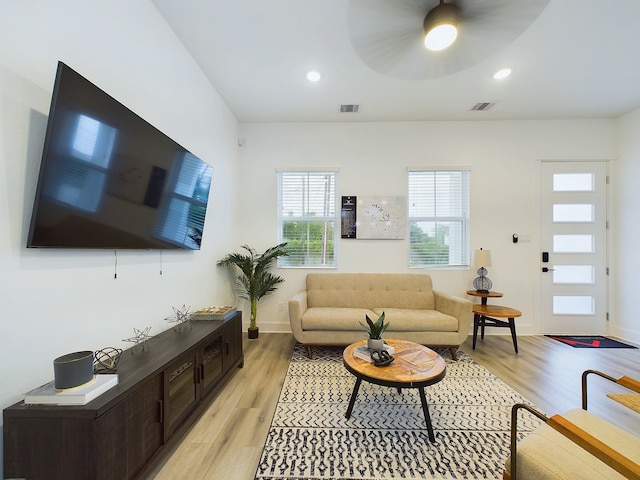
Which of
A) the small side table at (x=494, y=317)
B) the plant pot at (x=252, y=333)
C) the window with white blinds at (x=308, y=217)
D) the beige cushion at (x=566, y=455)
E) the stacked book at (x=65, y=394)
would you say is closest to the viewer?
the beige cushion at (x=566, y=455)

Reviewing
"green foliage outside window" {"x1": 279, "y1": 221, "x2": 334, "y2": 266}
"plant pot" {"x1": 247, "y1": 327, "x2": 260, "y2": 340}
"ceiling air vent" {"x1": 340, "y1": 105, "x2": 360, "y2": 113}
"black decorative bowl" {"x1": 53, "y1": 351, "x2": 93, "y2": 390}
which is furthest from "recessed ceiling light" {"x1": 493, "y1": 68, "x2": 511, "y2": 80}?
"plant pot" {"x1": 247, "y1": 327, "x2": 260, "y2": 340}

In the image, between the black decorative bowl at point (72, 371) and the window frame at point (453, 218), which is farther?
the window frame at point (453, 218)

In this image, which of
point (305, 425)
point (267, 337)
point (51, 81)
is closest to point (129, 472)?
point (305, 425)

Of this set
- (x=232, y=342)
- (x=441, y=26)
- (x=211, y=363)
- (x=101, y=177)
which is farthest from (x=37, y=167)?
(x=441, y=26)

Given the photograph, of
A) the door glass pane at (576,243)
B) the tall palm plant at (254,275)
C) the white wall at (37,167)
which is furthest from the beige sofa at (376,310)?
the door glass pane at (576,243)

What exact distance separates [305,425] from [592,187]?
193 inches

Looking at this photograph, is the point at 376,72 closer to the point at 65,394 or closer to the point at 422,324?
the point at 422,324

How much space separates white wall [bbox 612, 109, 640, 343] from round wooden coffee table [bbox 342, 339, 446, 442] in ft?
11.7

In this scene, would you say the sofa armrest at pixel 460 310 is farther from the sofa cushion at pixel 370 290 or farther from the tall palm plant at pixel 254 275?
the tall palm plant at pixel 254 275

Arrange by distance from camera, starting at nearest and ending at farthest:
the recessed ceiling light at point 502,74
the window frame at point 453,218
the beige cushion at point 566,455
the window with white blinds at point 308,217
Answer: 1. the beige cushion at point 566,455
2. the recessed ceiling light at point 502,74
3. the window frame at point 453,218
4. the window with white blinds at point 308,217

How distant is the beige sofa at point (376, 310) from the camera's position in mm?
2781

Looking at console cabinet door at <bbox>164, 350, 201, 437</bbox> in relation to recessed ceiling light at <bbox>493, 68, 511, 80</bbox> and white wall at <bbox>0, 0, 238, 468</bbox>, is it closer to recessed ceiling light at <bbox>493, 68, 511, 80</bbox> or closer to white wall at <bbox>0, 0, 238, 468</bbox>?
white wall at <bbox>0, 0, 238, 468</bbox>

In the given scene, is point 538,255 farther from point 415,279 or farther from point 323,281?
point 323,281

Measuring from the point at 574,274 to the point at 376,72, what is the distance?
3.96 m
